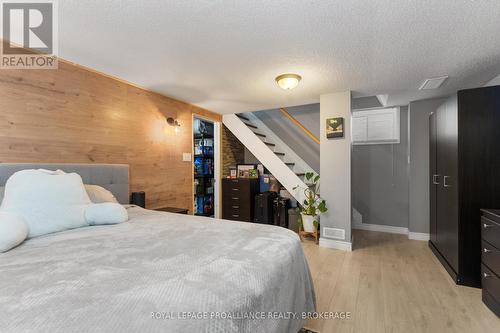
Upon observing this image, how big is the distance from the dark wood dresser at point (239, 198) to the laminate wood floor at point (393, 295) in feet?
5.26

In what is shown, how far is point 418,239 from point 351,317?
2721 mm

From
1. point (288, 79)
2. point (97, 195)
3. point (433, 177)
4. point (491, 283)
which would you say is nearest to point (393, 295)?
point (491, 283)

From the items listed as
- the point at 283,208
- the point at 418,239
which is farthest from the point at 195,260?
the point at 418,239

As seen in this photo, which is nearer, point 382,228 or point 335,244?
point 335,244

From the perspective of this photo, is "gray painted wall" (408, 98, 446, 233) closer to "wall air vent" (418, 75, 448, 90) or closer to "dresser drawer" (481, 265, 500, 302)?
"wall air vent" (418, 75, 448, 90)

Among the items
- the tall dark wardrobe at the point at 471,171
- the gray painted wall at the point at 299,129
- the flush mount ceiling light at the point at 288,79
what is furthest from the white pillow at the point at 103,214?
the gray painted wall at the point at 299,129

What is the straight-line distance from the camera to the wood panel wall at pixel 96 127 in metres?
2.06

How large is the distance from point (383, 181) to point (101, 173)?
14.5 feet

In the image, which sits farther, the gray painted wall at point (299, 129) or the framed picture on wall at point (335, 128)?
the gray painted wall at point (299, 129)

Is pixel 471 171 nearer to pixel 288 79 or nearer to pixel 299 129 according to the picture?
pixel 288 79

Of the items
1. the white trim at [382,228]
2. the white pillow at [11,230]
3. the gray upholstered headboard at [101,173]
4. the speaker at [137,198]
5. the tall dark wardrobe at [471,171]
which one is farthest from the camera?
the white trim at [382,228]

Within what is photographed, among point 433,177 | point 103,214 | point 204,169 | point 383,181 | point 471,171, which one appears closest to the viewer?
point 103,214

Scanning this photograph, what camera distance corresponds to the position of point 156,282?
35.0 inches

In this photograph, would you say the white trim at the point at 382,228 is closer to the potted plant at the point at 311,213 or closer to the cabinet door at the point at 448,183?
the cabinet door at the point at 448,183
